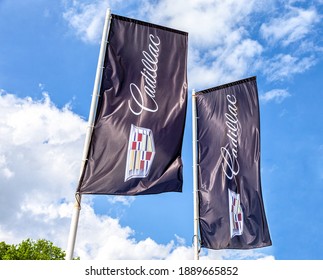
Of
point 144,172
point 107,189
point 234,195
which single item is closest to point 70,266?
point 107,189

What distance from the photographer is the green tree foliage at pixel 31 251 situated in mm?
38781

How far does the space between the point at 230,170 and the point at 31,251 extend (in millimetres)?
29675

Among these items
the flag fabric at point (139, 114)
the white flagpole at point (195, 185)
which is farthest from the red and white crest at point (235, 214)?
the flag fabric at point (139, 114)

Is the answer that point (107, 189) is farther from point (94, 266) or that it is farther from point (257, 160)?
point (257, 160)

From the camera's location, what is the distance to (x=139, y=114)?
12.1 m

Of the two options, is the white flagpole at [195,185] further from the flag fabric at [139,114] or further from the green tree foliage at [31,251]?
the green tree foliage at [31,251]

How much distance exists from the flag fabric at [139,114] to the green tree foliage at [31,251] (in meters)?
29.9

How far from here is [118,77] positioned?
12.0 m

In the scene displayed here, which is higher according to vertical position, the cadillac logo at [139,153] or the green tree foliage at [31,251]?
the green tree foliage at [31,251]

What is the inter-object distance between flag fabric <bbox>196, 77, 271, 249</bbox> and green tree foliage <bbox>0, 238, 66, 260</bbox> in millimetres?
27861

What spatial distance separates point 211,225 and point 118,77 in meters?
5.84

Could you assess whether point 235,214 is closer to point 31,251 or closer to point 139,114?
point 139,114

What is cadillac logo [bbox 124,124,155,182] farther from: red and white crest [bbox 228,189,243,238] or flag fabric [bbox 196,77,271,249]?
red and white crest [bbox 228,189,243,238]

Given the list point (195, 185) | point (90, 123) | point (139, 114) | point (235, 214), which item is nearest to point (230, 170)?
point (195, 185)
